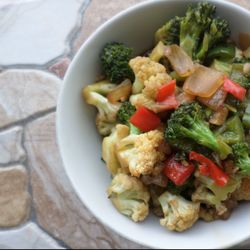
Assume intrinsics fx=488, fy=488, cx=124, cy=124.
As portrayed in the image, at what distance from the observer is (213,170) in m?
1.20

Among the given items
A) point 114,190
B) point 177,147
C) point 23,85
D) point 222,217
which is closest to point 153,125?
point 177,147

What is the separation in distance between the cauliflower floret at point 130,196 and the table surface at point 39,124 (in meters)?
0.26

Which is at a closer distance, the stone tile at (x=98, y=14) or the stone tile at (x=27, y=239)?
the stone tile at (x=27, y=239)

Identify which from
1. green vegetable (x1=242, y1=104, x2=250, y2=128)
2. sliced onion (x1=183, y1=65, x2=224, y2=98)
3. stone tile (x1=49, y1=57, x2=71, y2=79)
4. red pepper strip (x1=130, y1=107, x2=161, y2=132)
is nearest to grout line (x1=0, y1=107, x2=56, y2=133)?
stone tile (x1=49, y1=57, x2=71, y2=79)

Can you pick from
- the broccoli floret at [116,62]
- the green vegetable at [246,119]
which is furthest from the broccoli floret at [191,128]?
the broccoli floret at [116,62]

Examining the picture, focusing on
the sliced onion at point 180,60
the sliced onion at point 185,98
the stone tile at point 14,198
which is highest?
the sliced onion at point 180,60

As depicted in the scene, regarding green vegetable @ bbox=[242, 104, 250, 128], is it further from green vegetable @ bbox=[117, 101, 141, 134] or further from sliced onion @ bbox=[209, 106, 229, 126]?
green vegetable @ bbox=[117, 101, 141, 134]

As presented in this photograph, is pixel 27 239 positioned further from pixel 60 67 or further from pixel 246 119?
pixel 246 119

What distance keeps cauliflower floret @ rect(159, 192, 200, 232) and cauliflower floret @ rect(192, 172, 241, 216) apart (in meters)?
0.03

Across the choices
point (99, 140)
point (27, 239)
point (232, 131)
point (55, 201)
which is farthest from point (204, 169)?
point (27, 239)

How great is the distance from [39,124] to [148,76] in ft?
1.74

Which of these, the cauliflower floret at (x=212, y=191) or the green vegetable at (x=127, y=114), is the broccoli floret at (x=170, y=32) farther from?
the cauliflower floret at (x=212, y=191)

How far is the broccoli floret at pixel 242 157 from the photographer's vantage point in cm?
120

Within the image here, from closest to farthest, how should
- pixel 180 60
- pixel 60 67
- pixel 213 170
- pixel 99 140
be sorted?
1. pixel 213 170
2. pixel 180 60
3. pixel 99 140
4. pixel 60 67
